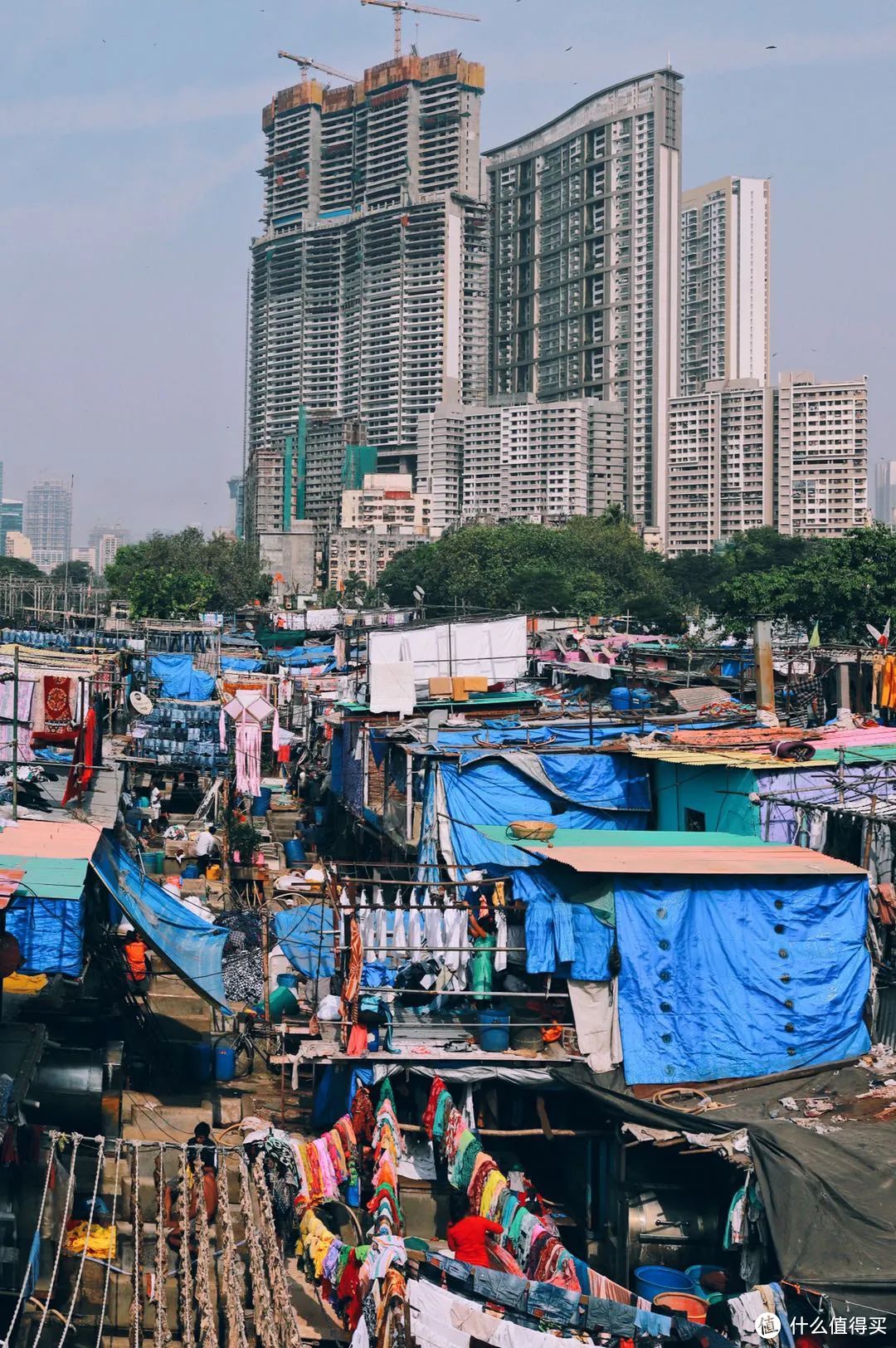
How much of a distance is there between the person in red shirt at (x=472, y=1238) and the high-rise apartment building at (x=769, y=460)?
11292cm

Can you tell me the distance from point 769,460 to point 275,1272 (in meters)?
119

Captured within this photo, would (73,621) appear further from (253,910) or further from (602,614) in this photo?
(253,910)

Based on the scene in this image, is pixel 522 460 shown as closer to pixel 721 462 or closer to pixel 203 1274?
pixel 721 462

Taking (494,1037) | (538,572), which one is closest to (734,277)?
(538,572)

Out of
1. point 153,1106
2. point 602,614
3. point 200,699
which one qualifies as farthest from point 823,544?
point 153,1106

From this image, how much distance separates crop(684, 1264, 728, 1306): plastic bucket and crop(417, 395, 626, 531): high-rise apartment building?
113m

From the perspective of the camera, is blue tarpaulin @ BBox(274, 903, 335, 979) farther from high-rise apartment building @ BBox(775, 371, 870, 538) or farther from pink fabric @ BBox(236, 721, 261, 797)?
high-rise apartment building @ BBox(775, 371, 870, 538)

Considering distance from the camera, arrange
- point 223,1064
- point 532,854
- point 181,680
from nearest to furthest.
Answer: point 532,854 → point 223,1064 → point 181,680

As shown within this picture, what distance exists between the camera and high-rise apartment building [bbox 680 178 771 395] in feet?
440

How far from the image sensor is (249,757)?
839 inches

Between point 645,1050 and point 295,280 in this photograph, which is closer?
point 645,1050

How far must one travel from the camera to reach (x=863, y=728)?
16.6 meters

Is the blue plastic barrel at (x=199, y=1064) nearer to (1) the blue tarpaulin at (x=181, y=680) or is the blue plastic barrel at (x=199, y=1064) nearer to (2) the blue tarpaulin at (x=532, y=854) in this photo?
(2) the blue tarpaulin at (x=532, y=854)

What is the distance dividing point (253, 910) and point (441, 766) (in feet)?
9.55
